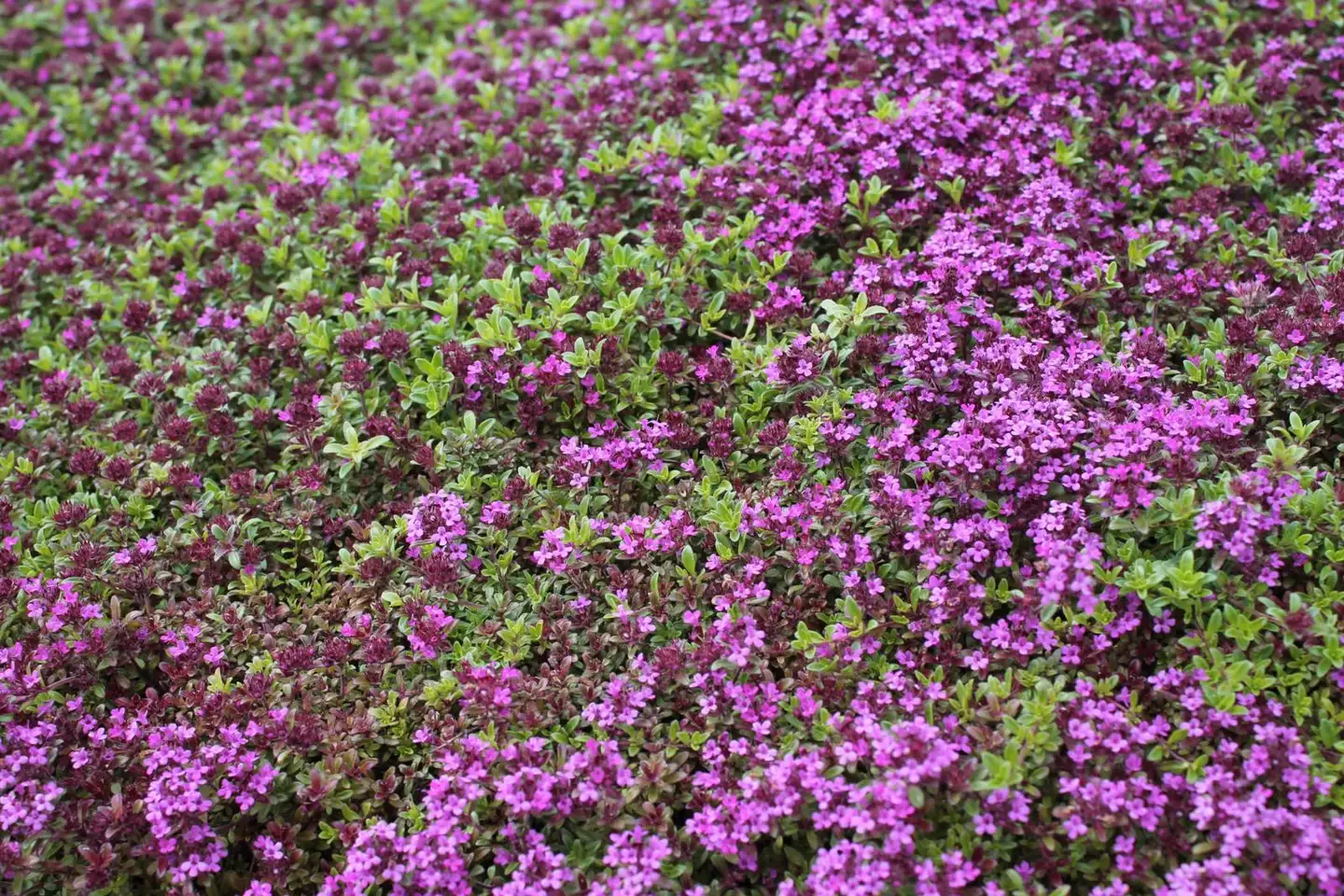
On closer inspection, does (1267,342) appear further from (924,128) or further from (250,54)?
(250,54)

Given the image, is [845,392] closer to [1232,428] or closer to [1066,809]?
[1232,428]

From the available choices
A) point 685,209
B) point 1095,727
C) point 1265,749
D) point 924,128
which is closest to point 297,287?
point 685,209

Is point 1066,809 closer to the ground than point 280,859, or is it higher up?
higher up

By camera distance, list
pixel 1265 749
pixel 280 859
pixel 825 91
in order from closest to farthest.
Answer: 1. pixel 1265 749
2. pixel 280 859
3. pixel 825 91

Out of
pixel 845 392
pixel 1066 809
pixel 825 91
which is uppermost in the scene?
pixel 825 91

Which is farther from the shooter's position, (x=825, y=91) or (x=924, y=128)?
(x=825, y=91)

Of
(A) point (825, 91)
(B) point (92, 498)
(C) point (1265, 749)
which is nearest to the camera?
(C) point (1265, 749)
